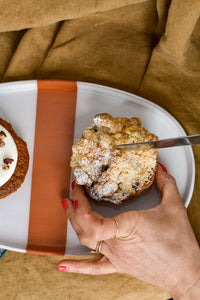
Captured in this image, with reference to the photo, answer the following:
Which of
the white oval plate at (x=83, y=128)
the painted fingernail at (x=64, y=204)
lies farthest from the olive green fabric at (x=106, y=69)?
the painted fingernail at (x=64, y=204)

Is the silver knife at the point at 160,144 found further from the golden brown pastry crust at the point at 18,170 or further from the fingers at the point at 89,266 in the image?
the fingers at the point at 89,266

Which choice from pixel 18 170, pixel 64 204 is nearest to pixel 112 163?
pixel 64 204

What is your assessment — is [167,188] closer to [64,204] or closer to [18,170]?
[64,204]

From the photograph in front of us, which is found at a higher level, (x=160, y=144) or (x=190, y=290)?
(x=160, y=144)

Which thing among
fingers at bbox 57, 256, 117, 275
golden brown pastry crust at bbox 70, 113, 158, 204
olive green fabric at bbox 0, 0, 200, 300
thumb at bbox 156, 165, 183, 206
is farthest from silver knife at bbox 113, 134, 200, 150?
fingers at bbox 57, 256, 117, 275

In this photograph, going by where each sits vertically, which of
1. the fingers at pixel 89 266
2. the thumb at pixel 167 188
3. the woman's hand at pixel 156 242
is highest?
the thumb at pixel 167 188

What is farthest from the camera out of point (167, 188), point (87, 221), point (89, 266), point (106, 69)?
point (106, 69)

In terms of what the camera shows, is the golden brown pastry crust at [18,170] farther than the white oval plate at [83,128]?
No
